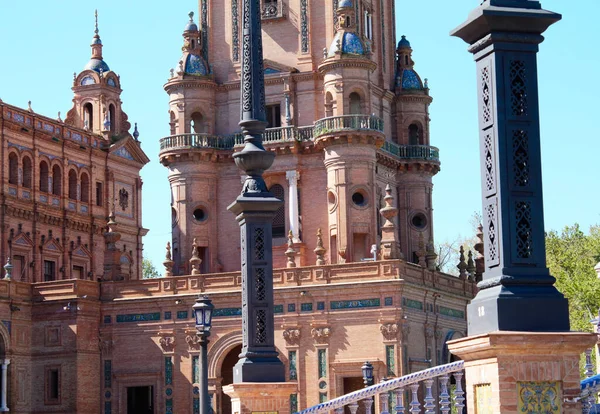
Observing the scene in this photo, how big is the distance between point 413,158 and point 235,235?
362 inches

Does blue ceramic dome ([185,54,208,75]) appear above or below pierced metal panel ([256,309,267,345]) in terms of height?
above

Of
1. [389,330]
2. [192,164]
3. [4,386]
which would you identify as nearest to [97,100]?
[192,164]

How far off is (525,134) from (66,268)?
51846mm

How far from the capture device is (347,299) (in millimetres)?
47094

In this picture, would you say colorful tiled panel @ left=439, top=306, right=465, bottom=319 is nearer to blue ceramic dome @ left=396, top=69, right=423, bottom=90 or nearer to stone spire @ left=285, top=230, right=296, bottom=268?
stone spire @ left=285, top=230, right=296, bottom=268

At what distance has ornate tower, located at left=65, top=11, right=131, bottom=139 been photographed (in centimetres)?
6594

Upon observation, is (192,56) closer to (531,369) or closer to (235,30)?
(235,30)

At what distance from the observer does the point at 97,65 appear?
66.9 meters

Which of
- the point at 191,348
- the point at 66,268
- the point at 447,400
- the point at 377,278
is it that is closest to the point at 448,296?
the point at 377,278

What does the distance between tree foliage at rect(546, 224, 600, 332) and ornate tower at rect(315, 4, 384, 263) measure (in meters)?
11.1

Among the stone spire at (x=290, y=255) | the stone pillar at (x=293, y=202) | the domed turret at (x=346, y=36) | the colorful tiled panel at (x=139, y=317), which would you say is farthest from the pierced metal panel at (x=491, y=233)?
the stone pillar at (x=293, y=202)

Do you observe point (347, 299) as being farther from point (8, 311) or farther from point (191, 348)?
point (8, 311)

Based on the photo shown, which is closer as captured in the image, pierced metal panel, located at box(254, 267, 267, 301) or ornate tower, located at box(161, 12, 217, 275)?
pierced metal panel, located at box(254, 267, 267, 301)

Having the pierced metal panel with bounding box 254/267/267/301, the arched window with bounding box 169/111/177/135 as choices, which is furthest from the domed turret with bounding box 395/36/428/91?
the pierced metal panel with bounding box 254/267/267/301
